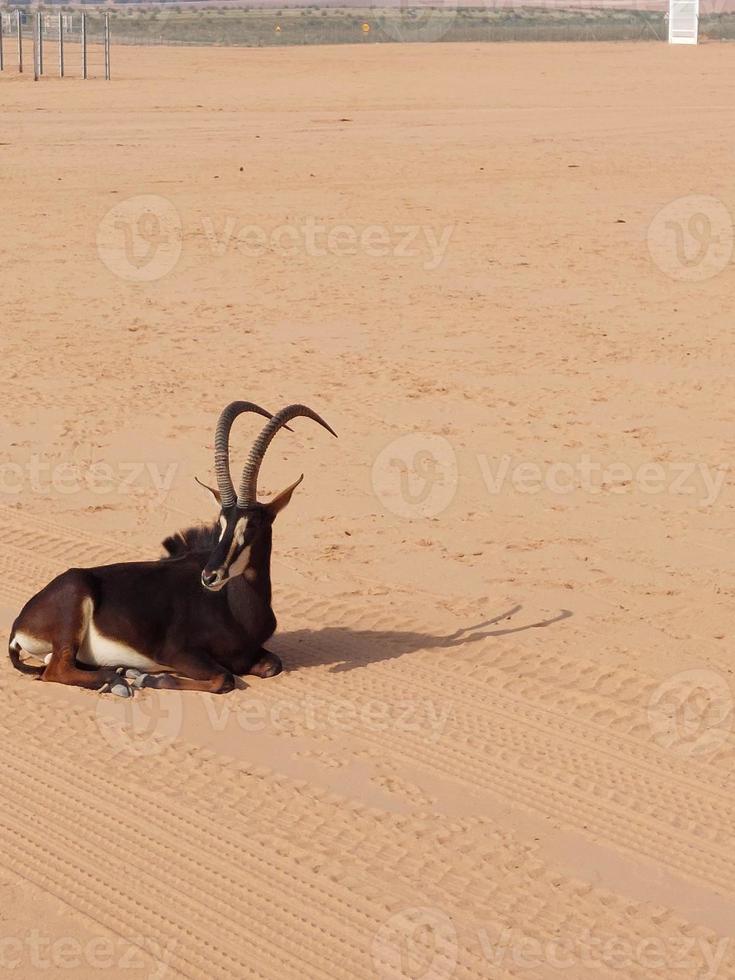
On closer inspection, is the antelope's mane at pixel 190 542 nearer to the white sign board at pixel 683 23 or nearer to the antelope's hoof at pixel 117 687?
the antelope's hoof at pixel 117 687

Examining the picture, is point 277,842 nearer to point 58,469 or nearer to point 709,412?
point 58,469

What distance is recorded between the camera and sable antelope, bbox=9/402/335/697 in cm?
754

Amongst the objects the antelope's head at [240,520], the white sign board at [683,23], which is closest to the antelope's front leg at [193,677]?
the antelope's head at [240,520]

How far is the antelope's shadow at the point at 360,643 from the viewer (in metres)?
8.05

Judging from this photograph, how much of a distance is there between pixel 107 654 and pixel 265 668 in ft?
2.69

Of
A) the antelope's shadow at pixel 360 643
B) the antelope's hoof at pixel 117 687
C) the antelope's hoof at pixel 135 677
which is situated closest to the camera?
the antelope's hoof at pixel 117 687

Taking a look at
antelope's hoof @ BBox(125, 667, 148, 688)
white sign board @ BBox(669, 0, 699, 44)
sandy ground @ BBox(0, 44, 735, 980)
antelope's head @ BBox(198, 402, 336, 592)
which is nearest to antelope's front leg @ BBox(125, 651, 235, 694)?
antelope's hoof @ BBox(125, 667, 148, 688)

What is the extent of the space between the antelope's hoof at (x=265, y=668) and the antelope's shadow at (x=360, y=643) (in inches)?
5.4

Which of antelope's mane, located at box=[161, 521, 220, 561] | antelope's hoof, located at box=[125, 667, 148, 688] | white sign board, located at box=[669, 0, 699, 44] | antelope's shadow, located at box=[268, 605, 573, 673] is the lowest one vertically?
antelope's shadow, located at box=[268, 605, 573, 673]

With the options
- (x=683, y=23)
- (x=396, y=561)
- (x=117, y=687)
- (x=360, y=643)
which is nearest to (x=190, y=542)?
(x=117, y=687)

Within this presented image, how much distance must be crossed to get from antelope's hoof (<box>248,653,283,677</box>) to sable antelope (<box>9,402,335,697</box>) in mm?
54

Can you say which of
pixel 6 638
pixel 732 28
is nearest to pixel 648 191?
pixel 6 638

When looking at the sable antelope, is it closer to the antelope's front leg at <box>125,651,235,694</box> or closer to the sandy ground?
the antelope's front leg at <box>125,651,235,694</box>

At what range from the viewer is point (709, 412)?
12.8m
